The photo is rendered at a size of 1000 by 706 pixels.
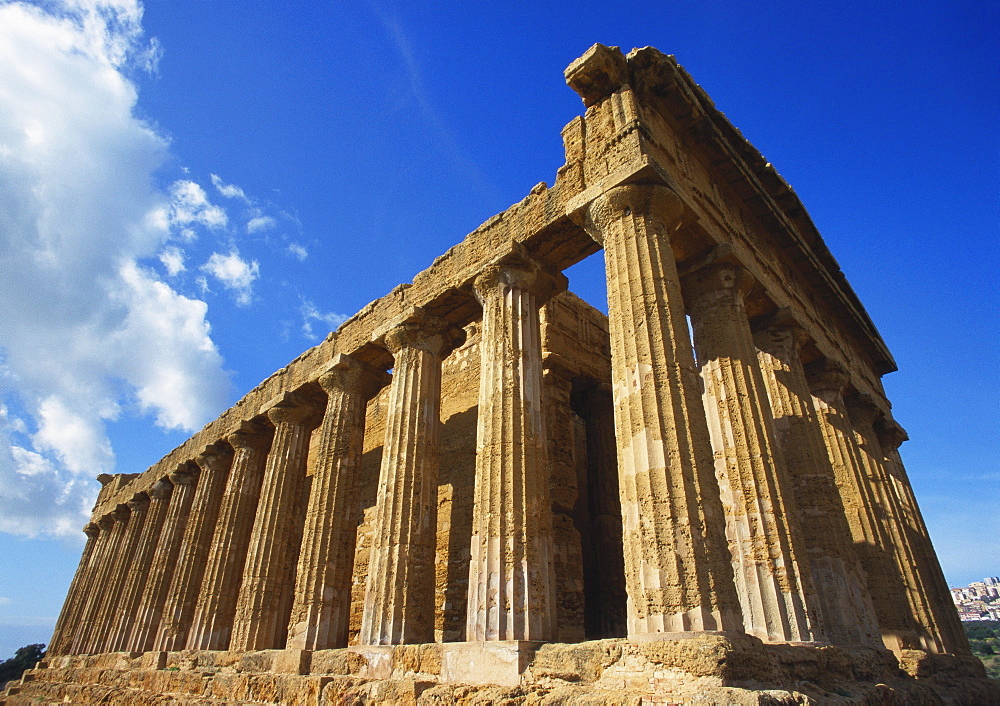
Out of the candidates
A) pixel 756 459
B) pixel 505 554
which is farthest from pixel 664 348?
pixel 505 554

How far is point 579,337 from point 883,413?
809 centimetres

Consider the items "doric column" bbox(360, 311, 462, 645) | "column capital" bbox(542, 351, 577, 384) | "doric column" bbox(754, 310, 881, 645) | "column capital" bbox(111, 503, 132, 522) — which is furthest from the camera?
"column capital" bbox(111, 503, 132, 522)

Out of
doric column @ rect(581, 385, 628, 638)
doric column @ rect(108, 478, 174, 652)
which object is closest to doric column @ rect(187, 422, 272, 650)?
doric column @ rect(108, 478, 174, 652)

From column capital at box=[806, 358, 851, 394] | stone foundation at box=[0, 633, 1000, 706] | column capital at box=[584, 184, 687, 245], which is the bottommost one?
stone foundation at box=[0, 633, 1000, 706]

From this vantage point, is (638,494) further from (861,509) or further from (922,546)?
(922,546)

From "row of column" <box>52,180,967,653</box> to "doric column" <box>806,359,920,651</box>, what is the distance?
4 centimetres

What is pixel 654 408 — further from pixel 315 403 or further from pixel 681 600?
pixel 315 403

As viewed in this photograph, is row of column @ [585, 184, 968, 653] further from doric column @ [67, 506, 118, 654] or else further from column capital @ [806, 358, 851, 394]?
doric column @ [67, 506, 118, 654]

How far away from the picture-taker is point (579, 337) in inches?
553

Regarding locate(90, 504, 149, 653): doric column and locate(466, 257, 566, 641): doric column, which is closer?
locate(466, 257, 566, 641): doric column

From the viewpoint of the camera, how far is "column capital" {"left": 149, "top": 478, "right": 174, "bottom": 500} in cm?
2079

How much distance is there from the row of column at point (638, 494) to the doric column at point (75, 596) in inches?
448

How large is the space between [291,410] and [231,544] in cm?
377

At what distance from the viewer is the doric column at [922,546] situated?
475 inches
